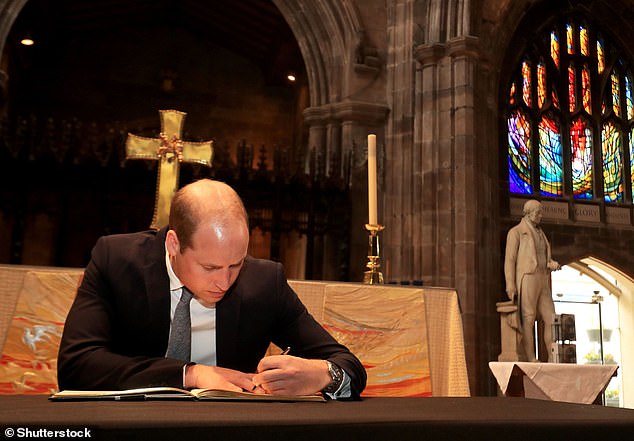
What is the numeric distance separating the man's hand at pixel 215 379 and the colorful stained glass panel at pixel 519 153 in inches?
436

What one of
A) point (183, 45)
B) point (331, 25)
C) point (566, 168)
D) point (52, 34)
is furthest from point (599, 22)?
point (52, 34)

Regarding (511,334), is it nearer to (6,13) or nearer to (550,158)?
(550,158)

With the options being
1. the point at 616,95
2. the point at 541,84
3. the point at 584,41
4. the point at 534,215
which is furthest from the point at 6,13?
the point at 616,95

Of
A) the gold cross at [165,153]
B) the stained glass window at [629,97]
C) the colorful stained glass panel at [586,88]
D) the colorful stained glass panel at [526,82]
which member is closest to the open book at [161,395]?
the gold cross at [165,153]

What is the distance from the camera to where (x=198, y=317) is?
205 centimetres

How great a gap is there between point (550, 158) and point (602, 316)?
5.25m

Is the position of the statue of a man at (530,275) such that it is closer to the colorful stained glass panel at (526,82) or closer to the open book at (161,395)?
the colorful stained glass panel at (526,82)

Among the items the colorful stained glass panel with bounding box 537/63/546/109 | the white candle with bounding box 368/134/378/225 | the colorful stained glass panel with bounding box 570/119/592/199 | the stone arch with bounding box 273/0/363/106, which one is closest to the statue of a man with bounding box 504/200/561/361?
the stone arch with bounding box 273/0/363/106

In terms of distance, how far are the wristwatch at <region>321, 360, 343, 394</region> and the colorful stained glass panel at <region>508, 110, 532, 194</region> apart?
1092 centimetres

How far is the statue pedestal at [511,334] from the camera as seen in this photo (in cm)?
877

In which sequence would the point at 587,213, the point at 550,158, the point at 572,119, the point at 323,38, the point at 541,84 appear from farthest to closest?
the point at 572,119 < the point at 541,84 < the point at 550,158 < the point at 587,213 < the point at 323,38

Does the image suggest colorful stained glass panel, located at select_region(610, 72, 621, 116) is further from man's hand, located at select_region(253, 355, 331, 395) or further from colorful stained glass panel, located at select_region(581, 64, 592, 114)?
man's hand, located at select_region(253, 355, 331, 395)

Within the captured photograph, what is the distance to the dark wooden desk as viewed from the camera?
986mm

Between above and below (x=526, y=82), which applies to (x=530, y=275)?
below
